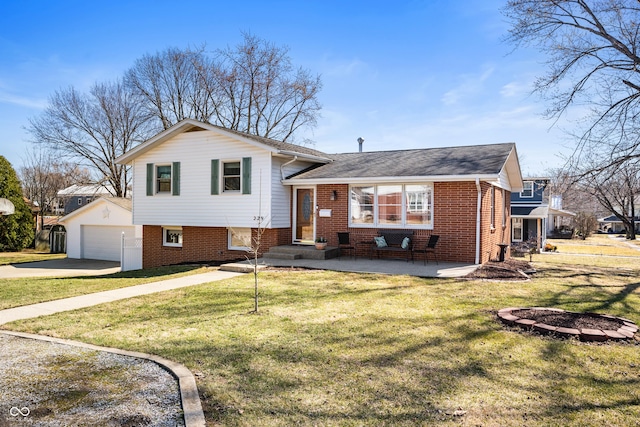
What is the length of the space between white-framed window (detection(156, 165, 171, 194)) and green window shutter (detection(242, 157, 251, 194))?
3.81 metres

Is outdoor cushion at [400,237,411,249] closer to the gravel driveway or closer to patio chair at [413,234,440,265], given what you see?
patio chair at [413,234,440,265]

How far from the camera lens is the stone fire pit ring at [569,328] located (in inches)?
217

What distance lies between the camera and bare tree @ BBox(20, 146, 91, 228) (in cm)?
3597

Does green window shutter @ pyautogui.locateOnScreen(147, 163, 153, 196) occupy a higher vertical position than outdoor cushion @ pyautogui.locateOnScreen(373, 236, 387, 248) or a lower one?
higher

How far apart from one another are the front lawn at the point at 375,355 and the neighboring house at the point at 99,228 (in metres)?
15.2

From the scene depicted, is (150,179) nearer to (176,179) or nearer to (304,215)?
(176,179)

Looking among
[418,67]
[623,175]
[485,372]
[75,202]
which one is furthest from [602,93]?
[75,202]

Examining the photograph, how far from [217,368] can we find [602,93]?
14224mm

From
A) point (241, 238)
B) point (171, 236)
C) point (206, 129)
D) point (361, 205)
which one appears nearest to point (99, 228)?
point (171, 236)

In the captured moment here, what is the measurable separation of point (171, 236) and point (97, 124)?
1644 centimetres

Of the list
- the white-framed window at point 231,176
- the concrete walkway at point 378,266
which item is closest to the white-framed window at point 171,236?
the white-framed window at point 231,176

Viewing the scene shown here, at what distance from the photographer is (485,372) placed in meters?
4.38

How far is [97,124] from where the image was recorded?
97.0ft

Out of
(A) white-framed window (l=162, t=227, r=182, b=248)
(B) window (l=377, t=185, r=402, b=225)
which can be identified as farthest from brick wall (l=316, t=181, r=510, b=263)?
(A) white-framed window (l=162, t=227, r=182, b=248)
